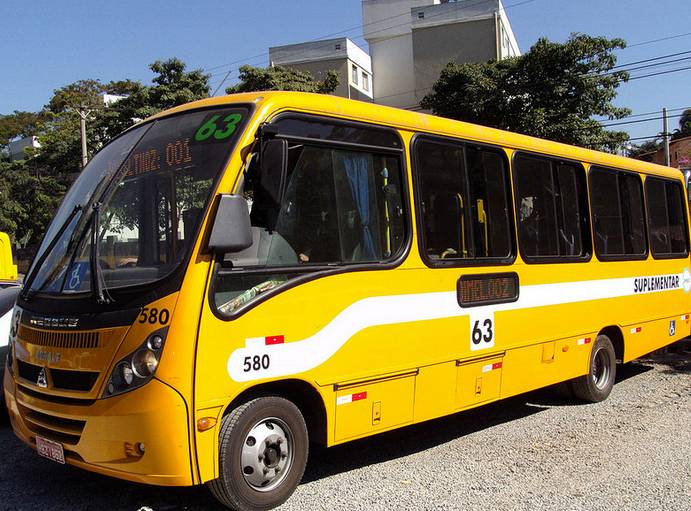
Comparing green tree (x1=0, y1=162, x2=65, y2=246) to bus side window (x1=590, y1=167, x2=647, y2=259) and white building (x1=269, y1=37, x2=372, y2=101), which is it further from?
bus side window (x1=590, y1=167, x2=647, y2=259)

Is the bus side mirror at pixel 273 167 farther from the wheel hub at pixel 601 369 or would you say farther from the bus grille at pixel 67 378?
the wheel hub at pixel 601 369

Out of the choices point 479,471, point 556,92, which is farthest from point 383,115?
point 556,92

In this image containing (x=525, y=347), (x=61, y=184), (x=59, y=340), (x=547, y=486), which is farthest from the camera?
(x=61, y=184)

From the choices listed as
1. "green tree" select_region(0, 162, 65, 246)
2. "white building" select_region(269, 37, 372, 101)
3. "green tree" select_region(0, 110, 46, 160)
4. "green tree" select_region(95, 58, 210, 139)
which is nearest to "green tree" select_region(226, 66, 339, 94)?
"green tree" select_region(95, 58, 210, 139)

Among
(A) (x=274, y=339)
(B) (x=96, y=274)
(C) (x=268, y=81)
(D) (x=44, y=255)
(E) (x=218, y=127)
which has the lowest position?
(A) (x=274, y=339)

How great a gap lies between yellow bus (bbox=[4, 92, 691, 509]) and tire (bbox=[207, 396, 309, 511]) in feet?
0.04

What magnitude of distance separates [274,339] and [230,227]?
807 millimetres

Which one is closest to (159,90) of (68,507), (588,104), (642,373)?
(588,104)

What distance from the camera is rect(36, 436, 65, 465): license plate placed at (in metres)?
3.91

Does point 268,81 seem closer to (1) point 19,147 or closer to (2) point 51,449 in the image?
(2) point 51,449

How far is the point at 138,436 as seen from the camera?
3.58m

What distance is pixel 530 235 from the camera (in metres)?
6.31

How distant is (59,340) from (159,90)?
2248cm

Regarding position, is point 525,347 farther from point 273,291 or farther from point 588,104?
point 588,104
